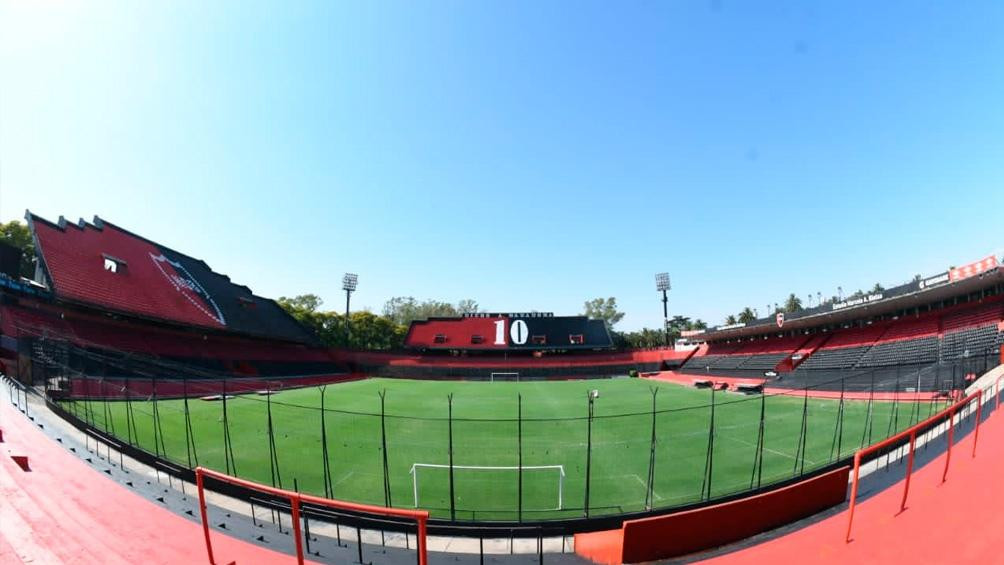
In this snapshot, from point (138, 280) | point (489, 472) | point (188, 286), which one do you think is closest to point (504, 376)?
point (188, 286)

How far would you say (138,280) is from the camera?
35.8m

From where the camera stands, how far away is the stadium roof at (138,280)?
1146 inches

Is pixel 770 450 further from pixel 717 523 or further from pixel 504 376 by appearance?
pixel 504 376

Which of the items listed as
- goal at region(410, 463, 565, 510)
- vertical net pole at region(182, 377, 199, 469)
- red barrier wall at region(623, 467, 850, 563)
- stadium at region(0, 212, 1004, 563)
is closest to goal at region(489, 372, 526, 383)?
stadium at region(0, 212, 1004, 563)

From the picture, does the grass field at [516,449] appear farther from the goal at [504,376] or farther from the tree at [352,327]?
the tree at [352,327]

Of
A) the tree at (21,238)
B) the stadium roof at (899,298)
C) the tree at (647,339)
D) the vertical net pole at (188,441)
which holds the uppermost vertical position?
the tree at (21,238)

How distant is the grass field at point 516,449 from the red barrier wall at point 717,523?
2.62 metres

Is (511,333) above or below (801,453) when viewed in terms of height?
below

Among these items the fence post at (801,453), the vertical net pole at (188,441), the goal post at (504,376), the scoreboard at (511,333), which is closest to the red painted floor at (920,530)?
the fence post at (801,453)

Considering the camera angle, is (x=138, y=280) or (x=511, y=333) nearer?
(x=138, y=280)

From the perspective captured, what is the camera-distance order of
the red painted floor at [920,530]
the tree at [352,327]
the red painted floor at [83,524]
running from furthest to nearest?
the tree at [352,327], the red painted floor at [920,530], the red painted floor at [83,524]

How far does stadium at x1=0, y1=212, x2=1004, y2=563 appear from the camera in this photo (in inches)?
291

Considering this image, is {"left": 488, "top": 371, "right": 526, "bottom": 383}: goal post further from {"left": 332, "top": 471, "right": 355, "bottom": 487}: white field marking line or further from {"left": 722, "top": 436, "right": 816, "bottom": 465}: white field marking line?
{"left": 332, "top": 471, "right": 355, "bottom": 487}: white field marking line

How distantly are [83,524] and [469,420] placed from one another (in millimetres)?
6587
